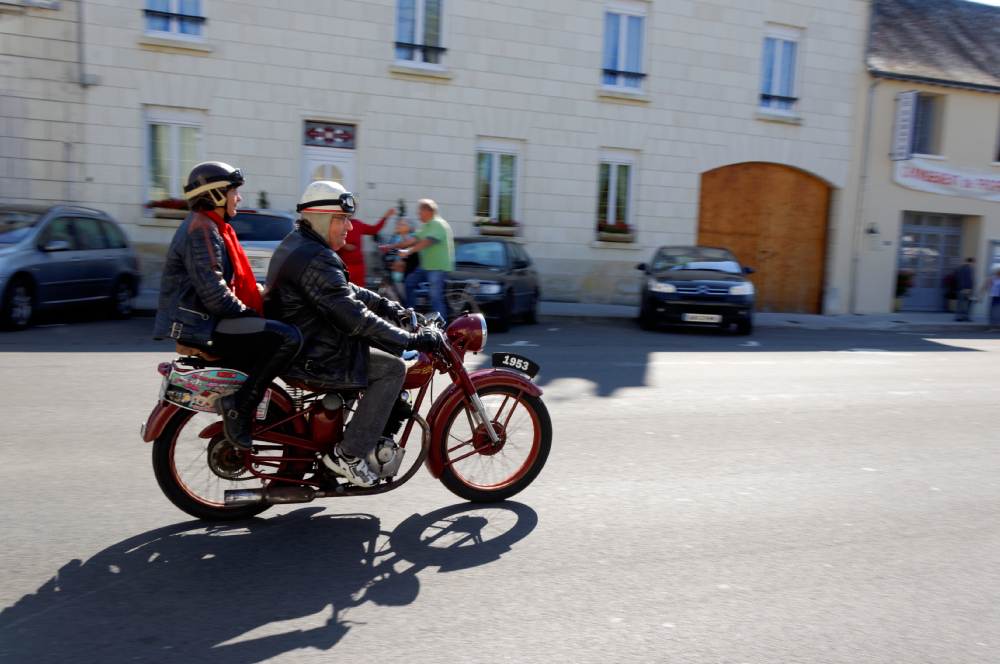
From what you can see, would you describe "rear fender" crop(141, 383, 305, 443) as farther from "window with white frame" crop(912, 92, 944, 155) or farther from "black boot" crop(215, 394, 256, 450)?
"window with white frame" crop(912, 92, 944, 155)

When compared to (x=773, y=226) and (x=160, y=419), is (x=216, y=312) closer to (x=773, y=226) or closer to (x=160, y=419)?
(x=160, y=419)

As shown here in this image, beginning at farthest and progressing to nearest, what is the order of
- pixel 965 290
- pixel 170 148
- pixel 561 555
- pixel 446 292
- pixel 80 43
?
pixel 965 290 → pixel 170 148 → pixel 80 43 → pixel 446 292 → pixel 561 555

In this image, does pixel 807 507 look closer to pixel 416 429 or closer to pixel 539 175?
pixel 416 429

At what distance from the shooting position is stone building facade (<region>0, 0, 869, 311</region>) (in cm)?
1559

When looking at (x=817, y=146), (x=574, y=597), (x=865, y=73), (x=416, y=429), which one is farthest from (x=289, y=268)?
(x=865, y=73)

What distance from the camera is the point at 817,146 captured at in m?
20.9

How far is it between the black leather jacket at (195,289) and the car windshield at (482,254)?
32.2ft

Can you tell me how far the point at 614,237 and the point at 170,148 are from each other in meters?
10.0

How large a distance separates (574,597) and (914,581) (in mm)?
1621

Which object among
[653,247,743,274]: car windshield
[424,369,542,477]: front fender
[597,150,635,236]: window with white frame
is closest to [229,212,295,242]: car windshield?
[653,247,743,274]: car windshield

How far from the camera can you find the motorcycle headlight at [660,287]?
14.1 metres

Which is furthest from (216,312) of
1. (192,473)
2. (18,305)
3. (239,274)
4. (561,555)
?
(18,305)

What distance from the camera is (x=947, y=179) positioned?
22.0m

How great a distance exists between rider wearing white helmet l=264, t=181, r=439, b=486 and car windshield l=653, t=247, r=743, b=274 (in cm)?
1153
